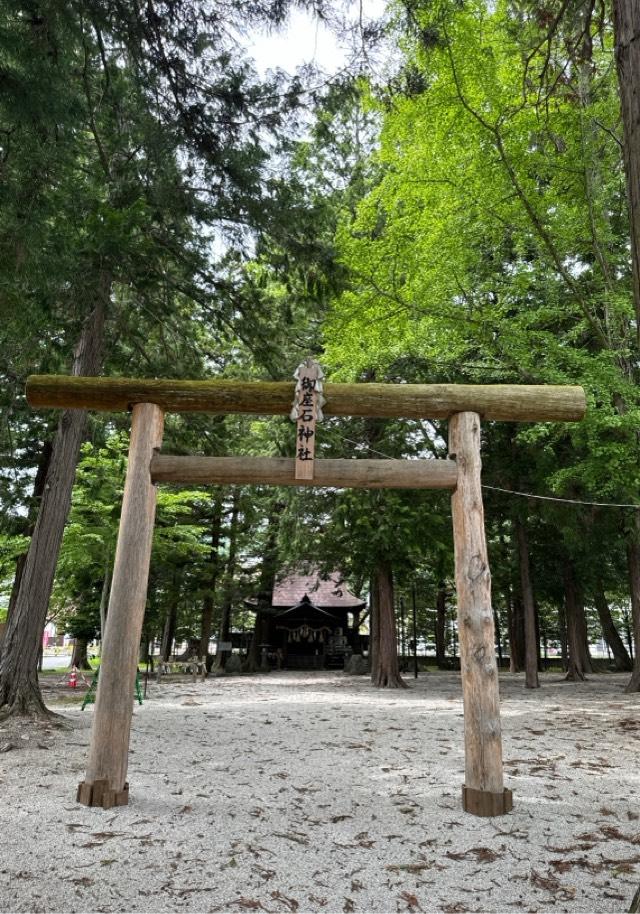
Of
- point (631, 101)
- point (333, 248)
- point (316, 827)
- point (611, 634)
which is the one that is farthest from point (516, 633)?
point (631, 101)

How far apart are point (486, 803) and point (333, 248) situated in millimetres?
6549

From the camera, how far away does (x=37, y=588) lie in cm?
752

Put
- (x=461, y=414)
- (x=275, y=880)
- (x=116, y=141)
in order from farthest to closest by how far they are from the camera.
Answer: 1. (x=116, y=141)
2. (x=461, y=414)
3. (x=275, y=880)

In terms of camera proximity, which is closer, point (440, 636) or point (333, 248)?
point (333, 248)

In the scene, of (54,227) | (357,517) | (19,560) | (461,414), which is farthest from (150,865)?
(19,560)

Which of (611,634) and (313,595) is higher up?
(313,595)

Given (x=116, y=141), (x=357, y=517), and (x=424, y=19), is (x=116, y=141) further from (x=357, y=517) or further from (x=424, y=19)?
(x=357, y=517)

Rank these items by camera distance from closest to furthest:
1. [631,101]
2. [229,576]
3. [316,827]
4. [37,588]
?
[631,101] < [316,827] < [37,588] < [229,576]

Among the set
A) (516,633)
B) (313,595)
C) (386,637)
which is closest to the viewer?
(386,637)

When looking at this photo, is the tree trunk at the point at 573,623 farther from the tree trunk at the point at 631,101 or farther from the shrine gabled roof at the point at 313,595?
the tree trunk at the point at 631,101

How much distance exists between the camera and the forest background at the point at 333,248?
514 centimetres

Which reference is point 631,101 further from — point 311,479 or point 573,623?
point 573,623

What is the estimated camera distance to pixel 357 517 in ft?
43.5

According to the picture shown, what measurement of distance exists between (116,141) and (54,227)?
2.72 m
